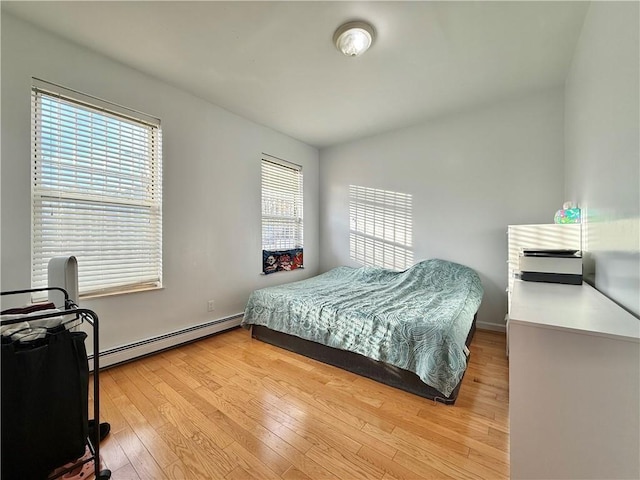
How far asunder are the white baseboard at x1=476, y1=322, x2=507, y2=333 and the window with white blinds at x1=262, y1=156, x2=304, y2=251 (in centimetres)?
255

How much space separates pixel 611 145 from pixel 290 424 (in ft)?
7.36

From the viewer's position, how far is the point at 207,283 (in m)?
2.81

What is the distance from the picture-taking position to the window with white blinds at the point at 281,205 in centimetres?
352

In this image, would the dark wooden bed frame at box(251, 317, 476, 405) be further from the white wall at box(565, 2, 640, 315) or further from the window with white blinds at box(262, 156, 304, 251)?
the window with white blinds at box(262, 156, 304, 251)

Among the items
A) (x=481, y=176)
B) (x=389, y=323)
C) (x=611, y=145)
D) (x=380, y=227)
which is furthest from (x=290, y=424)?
(x=481, y=176)

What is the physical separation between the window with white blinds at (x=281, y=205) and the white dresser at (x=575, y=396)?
9.81 ft

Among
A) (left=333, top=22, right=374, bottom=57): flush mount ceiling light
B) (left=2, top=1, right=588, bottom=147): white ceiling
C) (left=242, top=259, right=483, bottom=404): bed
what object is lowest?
(left=242, top=259, right=483, bottom=404): bed

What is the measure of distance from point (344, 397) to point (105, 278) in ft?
6.89

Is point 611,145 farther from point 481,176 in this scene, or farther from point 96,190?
point 96,190

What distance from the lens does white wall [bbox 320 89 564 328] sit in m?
2.69

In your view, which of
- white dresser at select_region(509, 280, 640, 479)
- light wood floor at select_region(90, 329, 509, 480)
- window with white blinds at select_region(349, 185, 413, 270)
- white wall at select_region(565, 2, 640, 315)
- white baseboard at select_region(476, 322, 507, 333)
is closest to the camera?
white dresser at select_region(509, 280, 640, 479)

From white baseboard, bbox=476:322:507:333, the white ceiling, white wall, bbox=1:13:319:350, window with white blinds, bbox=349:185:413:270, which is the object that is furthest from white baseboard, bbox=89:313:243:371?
white baseboard, bbox=476:322:507:333

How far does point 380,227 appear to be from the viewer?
3691mm

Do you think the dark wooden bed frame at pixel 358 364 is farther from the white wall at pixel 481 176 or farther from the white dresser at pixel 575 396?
the white wall at pixel 481 176
